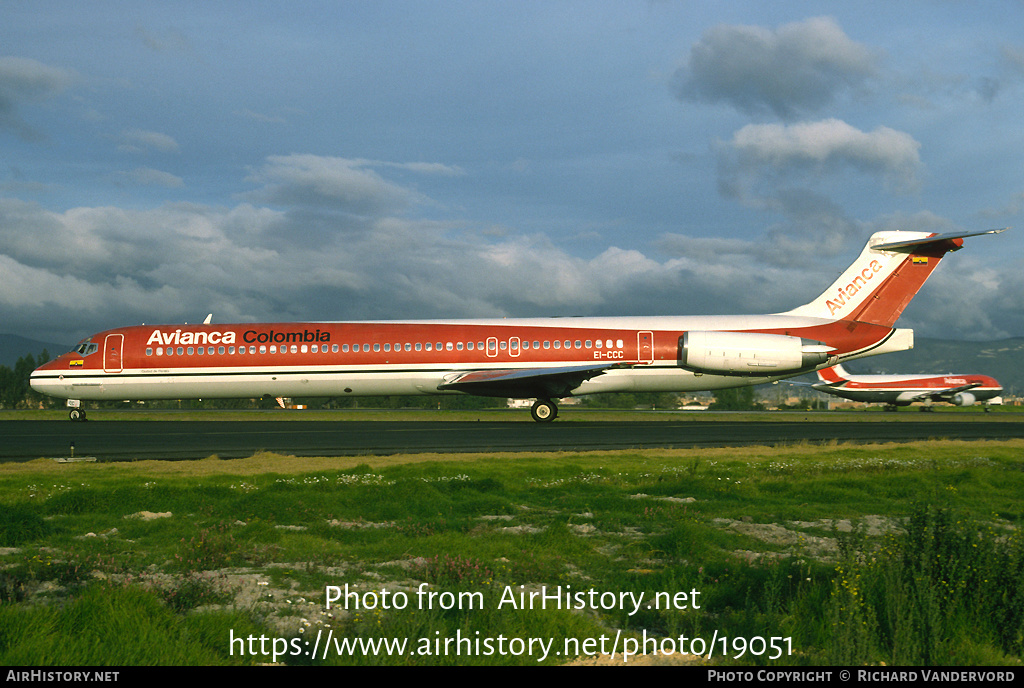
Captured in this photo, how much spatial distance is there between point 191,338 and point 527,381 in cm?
1447

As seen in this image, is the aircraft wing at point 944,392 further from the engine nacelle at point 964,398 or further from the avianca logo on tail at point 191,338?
the avianca logo on tail at point 191,338

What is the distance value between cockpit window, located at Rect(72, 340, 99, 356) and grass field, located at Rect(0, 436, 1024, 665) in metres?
22.0

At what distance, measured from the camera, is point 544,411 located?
94.3ft

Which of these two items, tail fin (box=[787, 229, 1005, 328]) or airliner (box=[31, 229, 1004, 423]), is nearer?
airliner (box=[31, 229, 1004, 423])

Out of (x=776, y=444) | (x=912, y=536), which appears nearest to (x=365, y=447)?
(x=776, y=444)

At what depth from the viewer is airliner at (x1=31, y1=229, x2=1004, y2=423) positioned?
2811cm

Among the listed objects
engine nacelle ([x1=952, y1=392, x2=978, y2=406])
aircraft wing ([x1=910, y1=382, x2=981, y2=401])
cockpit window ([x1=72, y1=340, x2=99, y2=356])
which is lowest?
engine nacelle ([x1=952, y1=392, x2=978, y2=406])

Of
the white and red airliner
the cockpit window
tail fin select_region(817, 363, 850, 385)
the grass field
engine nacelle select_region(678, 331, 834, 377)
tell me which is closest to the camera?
the grass field

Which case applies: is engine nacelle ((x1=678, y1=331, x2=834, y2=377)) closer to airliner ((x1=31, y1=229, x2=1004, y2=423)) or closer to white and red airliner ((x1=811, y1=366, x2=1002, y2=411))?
airliner ((x1=31, y1=229, x2=1004, y2=423))

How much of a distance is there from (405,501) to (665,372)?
20.8m

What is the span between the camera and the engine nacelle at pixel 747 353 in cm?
2753

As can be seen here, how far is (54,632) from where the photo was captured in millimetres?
4445

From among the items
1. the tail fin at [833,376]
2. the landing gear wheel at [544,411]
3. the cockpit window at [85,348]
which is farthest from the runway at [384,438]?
the tail fin at [833,376]

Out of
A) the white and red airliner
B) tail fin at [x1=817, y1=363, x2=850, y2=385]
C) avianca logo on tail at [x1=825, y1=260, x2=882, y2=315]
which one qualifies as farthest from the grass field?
the white and red airliner
